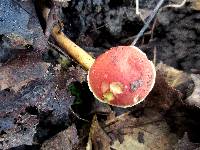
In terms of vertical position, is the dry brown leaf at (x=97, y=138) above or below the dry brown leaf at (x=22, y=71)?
below

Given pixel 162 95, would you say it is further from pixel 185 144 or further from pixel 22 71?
pixel 22 71

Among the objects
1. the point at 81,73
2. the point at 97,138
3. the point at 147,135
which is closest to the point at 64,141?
the point at 97,138

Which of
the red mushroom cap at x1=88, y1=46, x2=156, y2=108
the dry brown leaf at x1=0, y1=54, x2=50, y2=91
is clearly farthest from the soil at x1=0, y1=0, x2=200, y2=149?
the red mushroom cap at x1=88, y1=46, x2=156, y2=108

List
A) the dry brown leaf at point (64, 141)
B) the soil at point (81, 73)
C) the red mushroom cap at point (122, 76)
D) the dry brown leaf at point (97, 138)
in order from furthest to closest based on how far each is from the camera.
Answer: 1. the dry brown leaf at point (97, 138)
2. the dry brown leaf at point (64, 141)
3. the soil at point (81, 73)
4. the red mushroom cap at point (122, 76)

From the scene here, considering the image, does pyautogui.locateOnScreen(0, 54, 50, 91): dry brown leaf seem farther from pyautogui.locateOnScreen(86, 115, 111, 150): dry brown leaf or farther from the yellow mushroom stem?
pyautogui.locateOnScreen(86, 115, 111, 150): dry brown leaf

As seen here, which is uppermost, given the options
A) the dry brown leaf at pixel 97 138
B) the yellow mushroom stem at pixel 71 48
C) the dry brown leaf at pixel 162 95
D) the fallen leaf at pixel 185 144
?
the yellow mushroom stem at pixel 71 48

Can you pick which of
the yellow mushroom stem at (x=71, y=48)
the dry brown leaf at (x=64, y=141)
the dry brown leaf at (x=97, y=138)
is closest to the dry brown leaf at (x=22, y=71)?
the yellow mushroom stem at (x=71, y=48)

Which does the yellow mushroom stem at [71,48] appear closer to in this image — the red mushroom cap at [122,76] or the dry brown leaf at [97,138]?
the red mushroom cap at [122,76]
